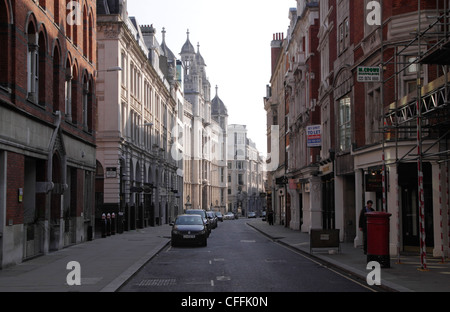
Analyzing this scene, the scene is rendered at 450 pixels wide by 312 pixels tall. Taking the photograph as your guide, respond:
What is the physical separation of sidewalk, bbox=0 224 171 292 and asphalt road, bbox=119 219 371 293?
46 cm

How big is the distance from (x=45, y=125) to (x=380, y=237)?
12.6 meters

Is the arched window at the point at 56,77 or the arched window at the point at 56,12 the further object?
the arched window at the point at 56,77

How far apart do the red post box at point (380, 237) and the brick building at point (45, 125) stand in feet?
34.2

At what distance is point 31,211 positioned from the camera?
20.8m

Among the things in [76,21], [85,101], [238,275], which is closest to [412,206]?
[238,275]

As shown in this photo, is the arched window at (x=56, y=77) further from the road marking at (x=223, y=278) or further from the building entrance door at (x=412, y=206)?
the building entrance door at (x=412, y=206)

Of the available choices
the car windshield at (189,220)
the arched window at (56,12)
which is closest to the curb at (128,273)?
the car windshield at (189,220)

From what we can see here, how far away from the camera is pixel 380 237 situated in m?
16.0

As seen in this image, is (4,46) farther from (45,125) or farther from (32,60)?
(45,125)

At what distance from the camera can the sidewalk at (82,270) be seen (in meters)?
13.1

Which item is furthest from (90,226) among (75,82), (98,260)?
(98,260)

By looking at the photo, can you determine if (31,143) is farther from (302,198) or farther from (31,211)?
(302,198)
